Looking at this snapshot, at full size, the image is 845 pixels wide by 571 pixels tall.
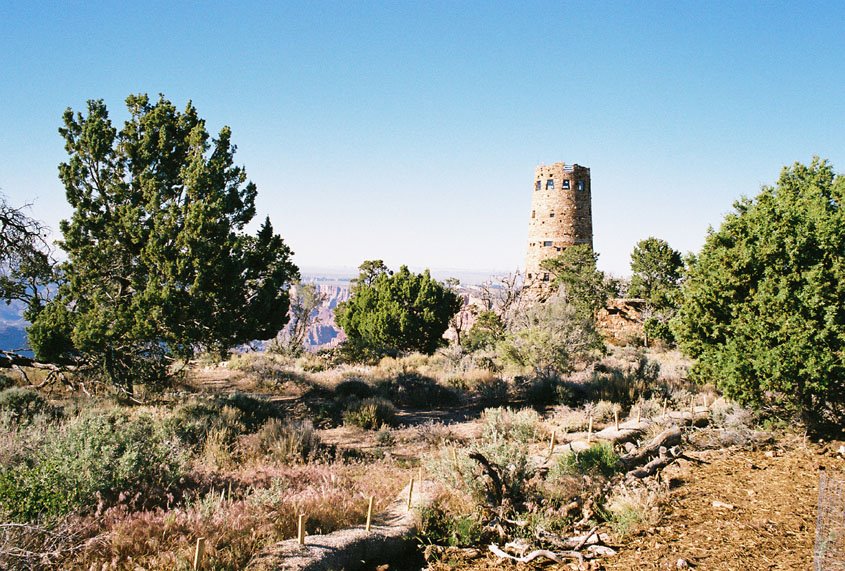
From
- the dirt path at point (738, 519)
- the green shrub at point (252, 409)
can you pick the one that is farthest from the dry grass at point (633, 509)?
the green shrub at point (252, 409)

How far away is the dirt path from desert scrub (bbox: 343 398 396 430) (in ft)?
25.1

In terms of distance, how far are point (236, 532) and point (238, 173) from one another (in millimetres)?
10398

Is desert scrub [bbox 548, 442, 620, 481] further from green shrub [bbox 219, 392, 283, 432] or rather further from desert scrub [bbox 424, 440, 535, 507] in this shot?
green shrub [bbox 219, 392, 283, 432]

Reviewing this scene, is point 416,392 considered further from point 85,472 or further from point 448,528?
point 85,472

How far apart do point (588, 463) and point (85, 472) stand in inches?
275

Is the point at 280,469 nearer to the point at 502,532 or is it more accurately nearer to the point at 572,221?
the point at 502,532

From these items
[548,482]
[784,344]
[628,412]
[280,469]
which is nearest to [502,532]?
[548,482]

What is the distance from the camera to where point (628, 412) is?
13586mm

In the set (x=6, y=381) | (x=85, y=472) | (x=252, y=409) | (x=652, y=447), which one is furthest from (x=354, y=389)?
(x=85, y=472)

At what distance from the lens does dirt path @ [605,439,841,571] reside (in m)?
5.09

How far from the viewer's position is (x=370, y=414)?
43.7 ft

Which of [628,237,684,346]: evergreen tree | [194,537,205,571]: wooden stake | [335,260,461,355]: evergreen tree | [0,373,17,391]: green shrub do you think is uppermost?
[628,237,684,346]: evergreen tree

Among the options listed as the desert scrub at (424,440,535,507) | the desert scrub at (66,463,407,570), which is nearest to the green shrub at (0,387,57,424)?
the desert scrub at (66,463,407,570)

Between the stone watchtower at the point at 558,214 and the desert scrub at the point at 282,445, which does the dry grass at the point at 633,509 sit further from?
the stone watchtower at the point at 558,214
